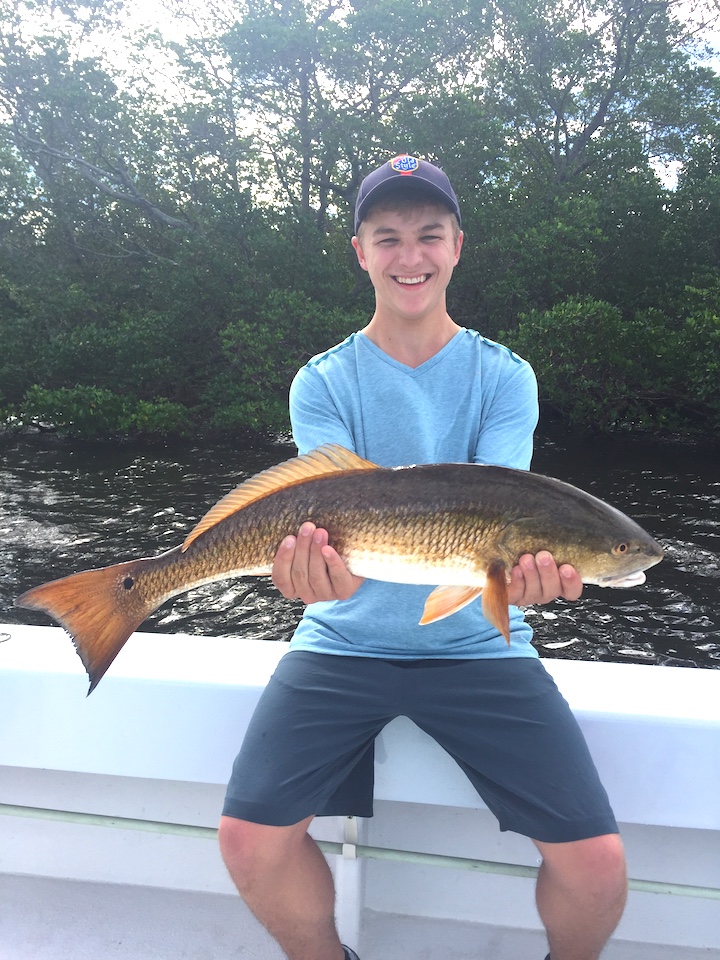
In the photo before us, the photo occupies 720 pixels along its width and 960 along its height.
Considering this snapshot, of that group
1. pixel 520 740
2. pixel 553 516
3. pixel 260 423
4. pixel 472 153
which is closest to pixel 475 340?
pixel 553 516

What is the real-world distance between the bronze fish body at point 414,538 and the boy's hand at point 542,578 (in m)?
0.03

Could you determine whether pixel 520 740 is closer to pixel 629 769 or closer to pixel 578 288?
pixel 629 769

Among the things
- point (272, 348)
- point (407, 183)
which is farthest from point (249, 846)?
point (272, 348)

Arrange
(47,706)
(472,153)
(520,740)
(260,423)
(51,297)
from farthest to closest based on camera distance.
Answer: (51,297), (472,153), (260,423), (47,706), (520,740)

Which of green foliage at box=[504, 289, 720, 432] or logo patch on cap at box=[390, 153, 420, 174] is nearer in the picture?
logo patch on cap at box=[390, 153, 420, 174]

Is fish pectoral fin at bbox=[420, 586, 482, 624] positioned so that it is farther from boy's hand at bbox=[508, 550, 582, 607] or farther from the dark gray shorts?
the dark gray shorts

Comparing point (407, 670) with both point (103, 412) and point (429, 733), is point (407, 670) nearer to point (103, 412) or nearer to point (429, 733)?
point (429, 733)

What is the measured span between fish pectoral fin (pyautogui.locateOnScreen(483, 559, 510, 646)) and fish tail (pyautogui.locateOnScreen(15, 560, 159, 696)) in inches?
38.1

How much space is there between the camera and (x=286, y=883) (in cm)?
207

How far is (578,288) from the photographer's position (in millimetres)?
20266

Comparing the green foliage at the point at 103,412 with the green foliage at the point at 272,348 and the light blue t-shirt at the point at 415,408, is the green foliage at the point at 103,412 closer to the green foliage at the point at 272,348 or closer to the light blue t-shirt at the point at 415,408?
the green foliage at the point at 272,348

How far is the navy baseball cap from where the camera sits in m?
2.70

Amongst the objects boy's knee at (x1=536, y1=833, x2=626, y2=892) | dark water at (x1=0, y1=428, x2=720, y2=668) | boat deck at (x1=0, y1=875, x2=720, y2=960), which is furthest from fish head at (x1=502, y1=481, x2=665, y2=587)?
dark water at (x1=0, y1=428, x2=720, y2=668)

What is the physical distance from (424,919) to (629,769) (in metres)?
0.98
